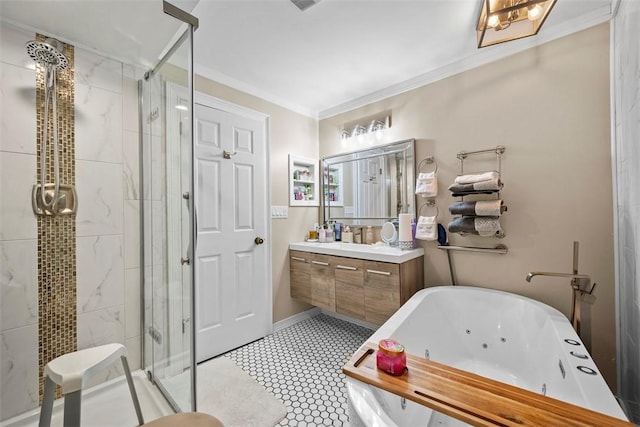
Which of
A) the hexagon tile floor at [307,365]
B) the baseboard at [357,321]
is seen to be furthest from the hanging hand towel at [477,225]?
the hexagon tile floor at [307,365]

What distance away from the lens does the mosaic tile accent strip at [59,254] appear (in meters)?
1.52

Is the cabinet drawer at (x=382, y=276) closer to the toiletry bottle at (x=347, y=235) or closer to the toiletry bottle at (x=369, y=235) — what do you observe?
the toiletry bottle at (x=369, y=235)

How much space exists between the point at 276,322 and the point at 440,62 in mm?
2862

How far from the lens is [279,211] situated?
2.73m

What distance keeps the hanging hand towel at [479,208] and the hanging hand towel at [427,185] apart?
25 centimetres

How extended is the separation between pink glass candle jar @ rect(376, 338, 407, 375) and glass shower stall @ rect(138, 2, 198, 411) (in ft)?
3.12

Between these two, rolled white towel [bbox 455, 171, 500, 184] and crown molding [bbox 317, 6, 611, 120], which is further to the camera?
rolled white towel [bbox 455, 171, 500, 184]

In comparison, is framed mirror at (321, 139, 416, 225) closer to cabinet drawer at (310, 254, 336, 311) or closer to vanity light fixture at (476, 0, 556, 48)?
cabinet drawer at (310, 254, 336, 311)

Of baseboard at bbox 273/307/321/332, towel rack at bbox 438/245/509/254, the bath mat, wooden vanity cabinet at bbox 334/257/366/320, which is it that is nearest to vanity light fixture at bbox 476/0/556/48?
towel rack at bbox 438/245/509/254

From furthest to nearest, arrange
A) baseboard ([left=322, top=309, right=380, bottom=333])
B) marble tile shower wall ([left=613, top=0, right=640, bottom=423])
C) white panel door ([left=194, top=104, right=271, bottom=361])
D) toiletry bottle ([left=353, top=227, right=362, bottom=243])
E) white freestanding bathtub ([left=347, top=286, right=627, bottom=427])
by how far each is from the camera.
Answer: toiletry bottle ([left=353, top=227, right=362, bottom=243]), baseboard ([left=322, top=309, right=380, bottom=333]), white panel door ([left=194, top=104, right=271, bottom=361]), marble tile shower wall ([left=613, top=0, right=640, bottom=423]), white freestanding bathtub ([left=347, top=286, right=627, bottom=427])

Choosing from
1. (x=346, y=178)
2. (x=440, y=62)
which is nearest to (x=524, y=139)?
(x=440, y=62)

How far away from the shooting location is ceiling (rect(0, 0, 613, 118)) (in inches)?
56.7

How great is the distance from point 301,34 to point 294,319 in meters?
2.63

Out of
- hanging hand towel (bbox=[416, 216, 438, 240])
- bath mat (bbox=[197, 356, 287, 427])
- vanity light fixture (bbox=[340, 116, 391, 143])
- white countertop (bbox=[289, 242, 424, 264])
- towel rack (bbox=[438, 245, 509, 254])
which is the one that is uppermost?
vanity light fixture (bbox=[340, 116, 391, 143])
